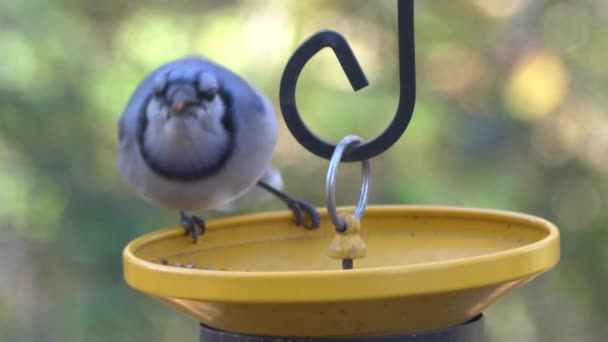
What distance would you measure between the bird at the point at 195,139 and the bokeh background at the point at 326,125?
0.71 meters

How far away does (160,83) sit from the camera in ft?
5.01

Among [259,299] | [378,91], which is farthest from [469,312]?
[378,91]

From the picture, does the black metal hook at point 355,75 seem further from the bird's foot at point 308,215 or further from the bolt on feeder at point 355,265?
the bird's foot at point 308,215

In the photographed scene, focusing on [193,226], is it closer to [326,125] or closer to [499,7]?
[326,125]

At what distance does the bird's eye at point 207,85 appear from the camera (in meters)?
1.53

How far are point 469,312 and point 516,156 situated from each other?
1681 mm

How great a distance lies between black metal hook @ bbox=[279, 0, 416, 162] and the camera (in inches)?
38.3

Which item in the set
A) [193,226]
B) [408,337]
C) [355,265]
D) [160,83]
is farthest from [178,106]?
[408,337]

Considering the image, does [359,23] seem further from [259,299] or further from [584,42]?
[259,299]

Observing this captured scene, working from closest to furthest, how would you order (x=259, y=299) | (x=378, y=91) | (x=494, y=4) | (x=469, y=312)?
(x=259, y=299) → (x=469, y=312) → (x=378, y=91) → (x=494, y=4)

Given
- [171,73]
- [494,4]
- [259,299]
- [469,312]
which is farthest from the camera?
[494,4]

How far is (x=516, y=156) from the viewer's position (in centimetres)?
252

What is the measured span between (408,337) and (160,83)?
2.63ft

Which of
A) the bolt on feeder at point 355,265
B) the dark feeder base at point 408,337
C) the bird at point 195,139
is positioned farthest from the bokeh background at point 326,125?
the dark feeder base at point 408,337
